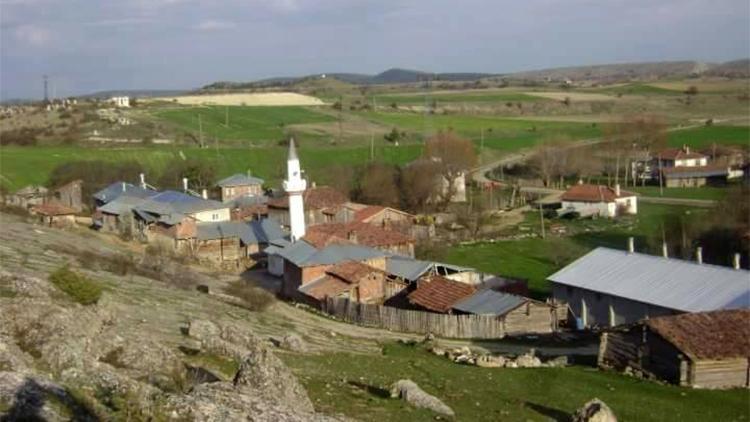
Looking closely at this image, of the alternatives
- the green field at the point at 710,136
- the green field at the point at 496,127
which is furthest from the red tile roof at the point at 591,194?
the green field at the point at 496,127

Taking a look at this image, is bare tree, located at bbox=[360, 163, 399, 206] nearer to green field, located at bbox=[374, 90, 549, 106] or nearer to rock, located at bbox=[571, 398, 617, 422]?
rock, located at bbox=[571, 398, 617, 422]

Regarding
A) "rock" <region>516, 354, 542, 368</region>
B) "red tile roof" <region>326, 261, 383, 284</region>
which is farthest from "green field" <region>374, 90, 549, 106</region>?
"rock" <region>516, 354, 542, 368</region>

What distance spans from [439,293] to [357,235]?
38.7ft

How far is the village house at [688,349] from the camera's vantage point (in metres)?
24.7

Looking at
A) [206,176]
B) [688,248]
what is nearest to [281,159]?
[206,176]

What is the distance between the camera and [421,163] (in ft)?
241

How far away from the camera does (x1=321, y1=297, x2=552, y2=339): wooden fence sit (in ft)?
104

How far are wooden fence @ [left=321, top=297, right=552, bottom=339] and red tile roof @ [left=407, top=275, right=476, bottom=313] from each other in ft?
3.78

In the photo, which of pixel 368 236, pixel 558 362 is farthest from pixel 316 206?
pixel 558 362

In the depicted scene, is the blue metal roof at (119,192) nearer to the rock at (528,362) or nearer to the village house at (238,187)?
the village house at (238,187)

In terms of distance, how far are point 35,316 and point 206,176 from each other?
62.7 metres

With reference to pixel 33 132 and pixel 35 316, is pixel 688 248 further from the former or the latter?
pixel 33 132

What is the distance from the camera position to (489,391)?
20312 millimetres

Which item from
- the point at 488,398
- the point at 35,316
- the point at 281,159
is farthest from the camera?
the point at 281,159
